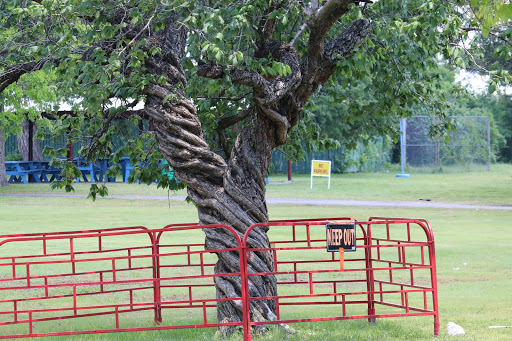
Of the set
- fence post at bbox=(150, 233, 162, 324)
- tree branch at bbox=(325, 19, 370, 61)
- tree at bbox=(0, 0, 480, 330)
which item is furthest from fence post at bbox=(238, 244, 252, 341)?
tree branch at bbox=(325, 19, 370, 61)

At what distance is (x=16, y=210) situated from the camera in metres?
24.9

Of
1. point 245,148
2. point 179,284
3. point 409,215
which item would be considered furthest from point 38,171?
point 245,148

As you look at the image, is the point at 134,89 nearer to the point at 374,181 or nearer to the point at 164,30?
the point at 164,30

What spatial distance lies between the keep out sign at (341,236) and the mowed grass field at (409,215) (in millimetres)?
1036

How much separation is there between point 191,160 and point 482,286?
5.71 meters

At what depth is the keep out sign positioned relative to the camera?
7867mm

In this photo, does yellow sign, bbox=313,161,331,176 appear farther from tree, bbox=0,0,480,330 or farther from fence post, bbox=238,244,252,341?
fence post, bbox=238,244,252,341

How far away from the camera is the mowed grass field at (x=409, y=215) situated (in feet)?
28.9

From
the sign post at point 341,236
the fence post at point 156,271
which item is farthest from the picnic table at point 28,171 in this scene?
the sign post at point 341,236

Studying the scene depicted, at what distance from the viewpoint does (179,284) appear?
13.2m

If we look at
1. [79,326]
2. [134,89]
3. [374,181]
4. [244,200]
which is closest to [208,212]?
[244,200]

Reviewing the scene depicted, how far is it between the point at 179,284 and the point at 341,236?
5868mm

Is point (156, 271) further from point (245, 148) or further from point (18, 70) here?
point (18, 70)

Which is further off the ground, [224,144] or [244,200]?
[224,144]
